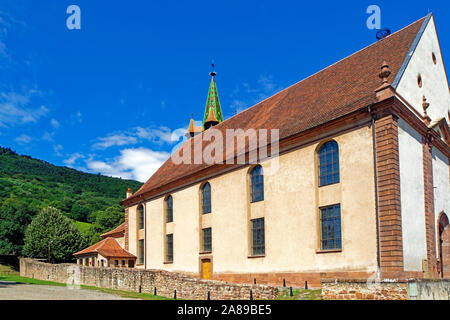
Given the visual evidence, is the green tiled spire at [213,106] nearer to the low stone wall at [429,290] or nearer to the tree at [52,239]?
the tree at [52,239]

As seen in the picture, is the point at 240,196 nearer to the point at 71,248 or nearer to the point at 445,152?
the point at 445,152

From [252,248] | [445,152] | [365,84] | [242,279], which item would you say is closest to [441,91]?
[445,152]

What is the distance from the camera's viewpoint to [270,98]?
34.1 m

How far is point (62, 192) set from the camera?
420ft

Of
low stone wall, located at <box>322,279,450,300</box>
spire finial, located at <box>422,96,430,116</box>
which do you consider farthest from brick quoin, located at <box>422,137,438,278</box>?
low stone wall, located at <box>322,279,450,300</box>

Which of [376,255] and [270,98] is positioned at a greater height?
[270,98]

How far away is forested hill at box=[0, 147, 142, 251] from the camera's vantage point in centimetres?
8456

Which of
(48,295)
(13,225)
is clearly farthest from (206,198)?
(13,225)

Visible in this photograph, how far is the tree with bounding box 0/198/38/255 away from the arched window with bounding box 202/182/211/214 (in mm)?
43642

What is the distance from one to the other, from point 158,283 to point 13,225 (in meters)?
48.9

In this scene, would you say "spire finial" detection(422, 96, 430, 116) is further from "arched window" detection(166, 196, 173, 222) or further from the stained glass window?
"arched window" detection(166, 196, 173, 222)

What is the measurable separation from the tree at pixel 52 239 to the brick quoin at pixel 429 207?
154 feet

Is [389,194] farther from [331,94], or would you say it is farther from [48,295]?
[48,295]
